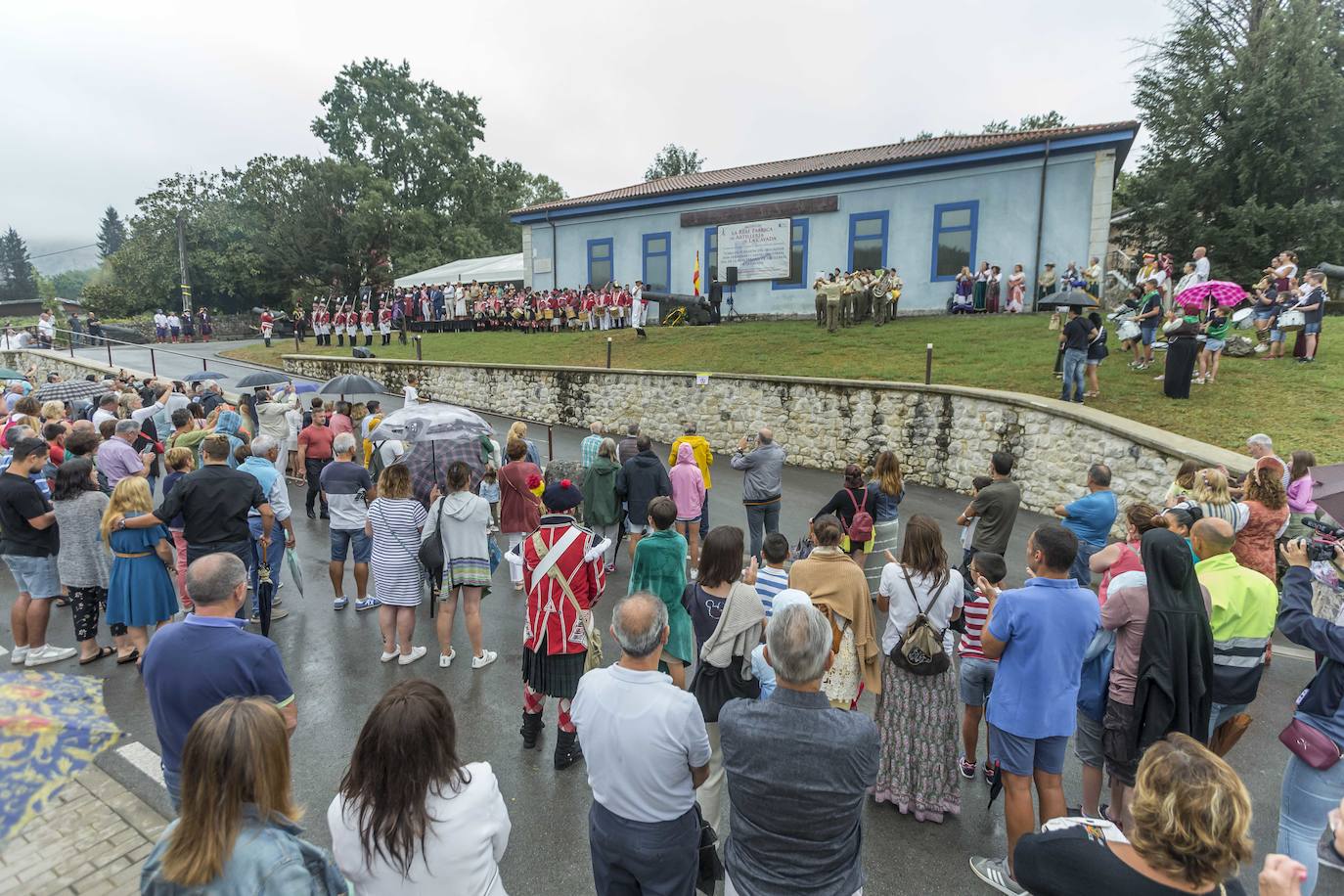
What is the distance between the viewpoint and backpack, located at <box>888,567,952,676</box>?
12.8 feet

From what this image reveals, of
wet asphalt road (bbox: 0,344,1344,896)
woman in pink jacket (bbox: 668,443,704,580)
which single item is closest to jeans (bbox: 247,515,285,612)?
wet asphalt road (bbox: 0,344,1344,896)

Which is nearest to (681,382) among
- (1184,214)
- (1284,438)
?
(1284,438)

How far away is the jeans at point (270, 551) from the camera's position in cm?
617

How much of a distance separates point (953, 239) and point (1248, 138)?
9486 millimetres

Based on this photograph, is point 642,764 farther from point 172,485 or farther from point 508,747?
point 172,485

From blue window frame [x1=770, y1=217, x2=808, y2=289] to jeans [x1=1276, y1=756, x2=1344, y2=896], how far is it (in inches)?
816

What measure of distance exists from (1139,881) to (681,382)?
1404cm

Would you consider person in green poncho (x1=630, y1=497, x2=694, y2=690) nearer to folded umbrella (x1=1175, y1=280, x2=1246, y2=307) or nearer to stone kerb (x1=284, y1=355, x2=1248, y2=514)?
stone kerb (x1=284, y1=355, x2=1248, y2=514)

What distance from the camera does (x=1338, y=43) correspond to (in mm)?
21672

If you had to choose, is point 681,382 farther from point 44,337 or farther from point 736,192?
point 44,337

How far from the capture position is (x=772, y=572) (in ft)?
13.8

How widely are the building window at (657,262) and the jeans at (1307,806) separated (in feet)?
76.7

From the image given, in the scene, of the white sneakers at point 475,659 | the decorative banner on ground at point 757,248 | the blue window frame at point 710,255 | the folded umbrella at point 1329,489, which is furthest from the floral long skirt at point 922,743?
the blue window frame at point 710,255

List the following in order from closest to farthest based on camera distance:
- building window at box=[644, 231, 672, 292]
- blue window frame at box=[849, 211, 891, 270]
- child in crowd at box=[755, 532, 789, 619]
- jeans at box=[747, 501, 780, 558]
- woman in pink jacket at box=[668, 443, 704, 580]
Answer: child in crowd at box=[755, 532, 789, 619], woman in pink jacket at box=[668, 443, 704, 580], jeans at box=[747, 501, 780, 558], blue window frame at box=[849, 211, 891, 270], building window at box=[644, 231, 672, 292]
